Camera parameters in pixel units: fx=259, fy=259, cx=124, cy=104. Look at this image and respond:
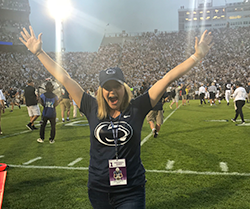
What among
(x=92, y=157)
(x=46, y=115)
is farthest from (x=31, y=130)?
(x=92, y=157)

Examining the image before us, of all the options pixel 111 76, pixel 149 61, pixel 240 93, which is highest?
pixel 149 61

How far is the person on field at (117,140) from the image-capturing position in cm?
207

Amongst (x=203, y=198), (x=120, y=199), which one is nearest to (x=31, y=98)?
(x=203, y=198)

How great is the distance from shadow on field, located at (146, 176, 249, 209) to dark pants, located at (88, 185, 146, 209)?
1.81 m

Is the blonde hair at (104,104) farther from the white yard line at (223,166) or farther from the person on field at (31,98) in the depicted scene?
the person on field at (31,98)

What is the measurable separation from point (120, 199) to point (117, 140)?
0.47 metres

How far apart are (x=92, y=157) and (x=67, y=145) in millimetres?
6087

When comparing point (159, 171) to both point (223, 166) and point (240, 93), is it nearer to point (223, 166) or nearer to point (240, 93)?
point (223, 166)

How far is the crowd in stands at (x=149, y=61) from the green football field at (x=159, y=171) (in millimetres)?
25795

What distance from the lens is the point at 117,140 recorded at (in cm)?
211

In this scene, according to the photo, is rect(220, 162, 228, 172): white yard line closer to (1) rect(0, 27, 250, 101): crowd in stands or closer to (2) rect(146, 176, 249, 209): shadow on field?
(2) rect(146, 176, 249, 209): shadow on field

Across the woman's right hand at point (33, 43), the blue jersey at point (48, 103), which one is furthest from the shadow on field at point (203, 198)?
the blue jersey at point (48, 103)

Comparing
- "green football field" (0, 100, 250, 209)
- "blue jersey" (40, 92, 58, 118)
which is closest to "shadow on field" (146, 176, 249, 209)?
"green football field" (0, 100, 250, 209)

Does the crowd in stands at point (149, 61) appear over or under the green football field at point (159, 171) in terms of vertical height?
over
